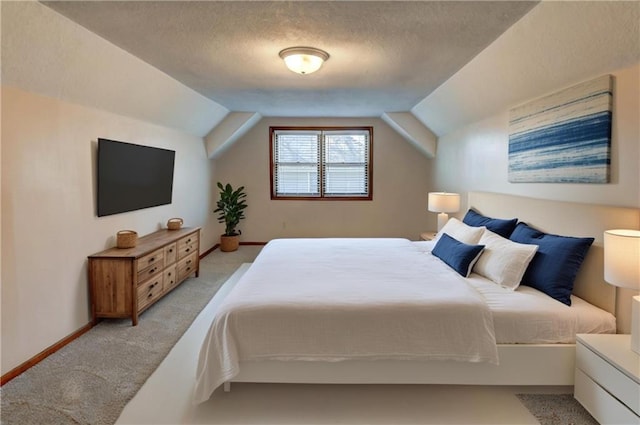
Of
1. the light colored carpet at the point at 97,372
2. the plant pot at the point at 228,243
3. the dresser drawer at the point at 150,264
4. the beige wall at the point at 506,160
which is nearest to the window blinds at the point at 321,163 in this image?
the plant pot at the point at 228,243

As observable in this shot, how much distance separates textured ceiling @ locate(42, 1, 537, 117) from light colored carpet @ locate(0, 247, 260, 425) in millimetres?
2386

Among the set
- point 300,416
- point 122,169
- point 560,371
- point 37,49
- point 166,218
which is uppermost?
point 37,49

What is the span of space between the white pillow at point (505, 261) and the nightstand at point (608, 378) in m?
0.54

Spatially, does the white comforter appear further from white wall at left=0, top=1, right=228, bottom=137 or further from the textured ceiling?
white wall at left=0, top=1, right=228, bottom=137

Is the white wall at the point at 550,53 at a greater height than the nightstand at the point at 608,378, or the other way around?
the white wall at the point at 550,53

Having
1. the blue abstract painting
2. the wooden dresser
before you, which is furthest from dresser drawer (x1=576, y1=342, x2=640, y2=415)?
the wooden dresser

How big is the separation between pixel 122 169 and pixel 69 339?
162cm

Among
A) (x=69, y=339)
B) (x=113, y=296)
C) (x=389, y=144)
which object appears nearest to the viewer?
(x=69, y=339)

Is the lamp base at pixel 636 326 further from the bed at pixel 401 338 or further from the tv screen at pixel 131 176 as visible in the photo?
the tv screen at pixel 131 176

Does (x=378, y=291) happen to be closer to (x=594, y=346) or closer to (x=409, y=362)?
(x=409, y=362)

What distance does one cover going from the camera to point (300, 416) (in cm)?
205

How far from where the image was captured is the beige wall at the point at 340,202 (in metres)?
6.65

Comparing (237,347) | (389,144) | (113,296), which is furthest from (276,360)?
(389,144)

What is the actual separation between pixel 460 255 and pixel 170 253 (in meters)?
3.01
